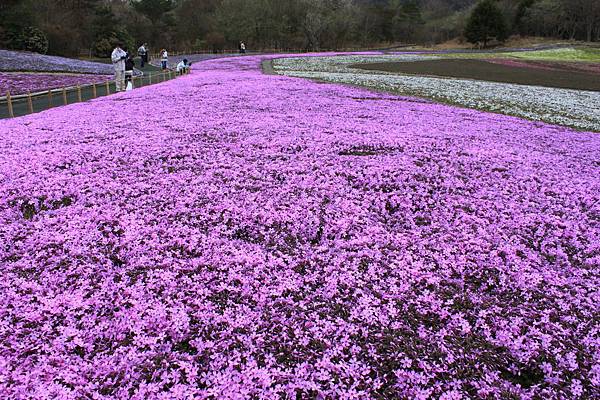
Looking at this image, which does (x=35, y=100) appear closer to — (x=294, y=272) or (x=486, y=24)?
(x=294, y=272)

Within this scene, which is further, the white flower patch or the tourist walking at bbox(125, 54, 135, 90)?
the tourist walking at bbox(125, 54, 135, 90)

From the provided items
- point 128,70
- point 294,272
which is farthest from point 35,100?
point 294,272

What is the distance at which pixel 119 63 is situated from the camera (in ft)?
89.6

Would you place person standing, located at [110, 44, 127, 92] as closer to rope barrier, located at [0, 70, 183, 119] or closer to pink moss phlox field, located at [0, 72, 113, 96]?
rope barrier, located at [0, 70, 183, 119]

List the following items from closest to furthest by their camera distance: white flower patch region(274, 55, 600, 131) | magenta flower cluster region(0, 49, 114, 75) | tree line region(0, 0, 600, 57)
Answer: white flower patch region(274, 55, 600, 131), magenta flower cluster region(0, 49, 114, 75), tree line region(0, 0, 600, 57)

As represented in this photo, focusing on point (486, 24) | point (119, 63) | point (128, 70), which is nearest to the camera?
point (119, 63)

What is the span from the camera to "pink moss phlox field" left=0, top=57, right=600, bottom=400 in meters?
4.39

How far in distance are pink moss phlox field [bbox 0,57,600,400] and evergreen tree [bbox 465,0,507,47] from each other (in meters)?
108

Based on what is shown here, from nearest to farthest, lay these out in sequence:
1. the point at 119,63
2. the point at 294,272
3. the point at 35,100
→ the point at 294,272
the point at 35,100
the point at 119,63

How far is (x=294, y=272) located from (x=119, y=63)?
87.3ft

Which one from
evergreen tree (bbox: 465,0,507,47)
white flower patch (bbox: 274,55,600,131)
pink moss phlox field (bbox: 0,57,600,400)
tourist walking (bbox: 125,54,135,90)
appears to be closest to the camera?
pink moss phlox field (bbox: 0,57,600,400)

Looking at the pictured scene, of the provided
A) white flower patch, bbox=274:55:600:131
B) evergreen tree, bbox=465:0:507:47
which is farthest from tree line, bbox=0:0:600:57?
white flower patch, bbox=274:55:600:131

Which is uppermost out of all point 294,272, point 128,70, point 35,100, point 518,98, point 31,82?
point 128,70

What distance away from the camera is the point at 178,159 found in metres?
11.1
